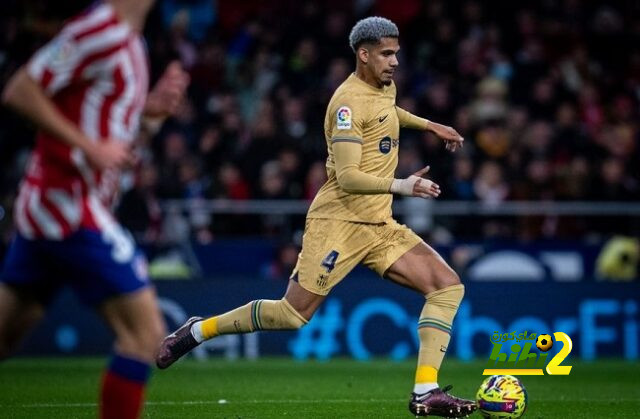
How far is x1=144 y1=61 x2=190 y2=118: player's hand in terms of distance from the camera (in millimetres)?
5711

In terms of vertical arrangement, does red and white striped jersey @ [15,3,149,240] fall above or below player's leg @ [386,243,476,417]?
above

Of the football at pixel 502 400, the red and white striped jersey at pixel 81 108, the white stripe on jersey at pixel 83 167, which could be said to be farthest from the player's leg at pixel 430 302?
the white stripe on jersey at pixel 83 167

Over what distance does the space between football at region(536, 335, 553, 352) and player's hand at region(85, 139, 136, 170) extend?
26.9ft

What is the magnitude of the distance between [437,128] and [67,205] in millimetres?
3875

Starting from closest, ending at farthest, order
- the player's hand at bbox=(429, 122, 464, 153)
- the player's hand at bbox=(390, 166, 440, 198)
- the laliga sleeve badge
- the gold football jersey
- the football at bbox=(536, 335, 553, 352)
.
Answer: the player's hand at bbox=(390, 166, 440, 198), the laliga sleeve badge, the gold football jersey, the player's hand at bbox=(429, 122, 464, 153), the football at bbox=(536, 335, 553, 352)

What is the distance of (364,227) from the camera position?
8375 millimetres

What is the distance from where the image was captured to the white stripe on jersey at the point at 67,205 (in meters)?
5.41

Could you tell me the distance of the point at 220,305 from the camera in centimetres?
1420

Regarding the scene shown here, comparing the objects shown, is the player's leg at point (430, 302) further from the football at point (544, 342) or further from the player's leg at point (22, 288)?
the football at point (544, 342)

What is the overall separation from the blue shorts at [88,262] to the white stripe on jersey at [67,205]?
0.19 feet

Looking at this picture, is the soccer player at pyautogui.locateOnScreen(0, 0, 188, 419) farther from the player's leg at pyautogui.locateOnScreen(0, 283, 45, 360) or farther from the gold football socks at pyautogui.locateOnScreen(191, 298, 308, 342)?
the gold football socks at pyautogui.locateOnScreen(191, 298, 308, 342)

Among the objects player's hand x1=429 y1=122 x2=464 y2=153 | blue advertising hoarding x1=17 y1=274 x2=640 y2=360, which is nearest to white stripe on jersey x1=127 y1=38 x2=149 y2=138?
player's hand x1=429 y1=122 x2=464 y2=153

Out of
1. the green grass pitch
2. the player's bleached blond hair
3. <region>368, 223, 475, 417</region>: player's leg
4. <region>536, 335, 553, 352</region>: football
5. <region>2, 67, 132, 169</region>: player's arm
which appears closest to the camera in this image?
<region>2, 67, 132, 169</region>: player's arm

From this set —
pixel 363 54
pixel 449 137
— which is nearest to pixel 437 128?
pixel 449 137
